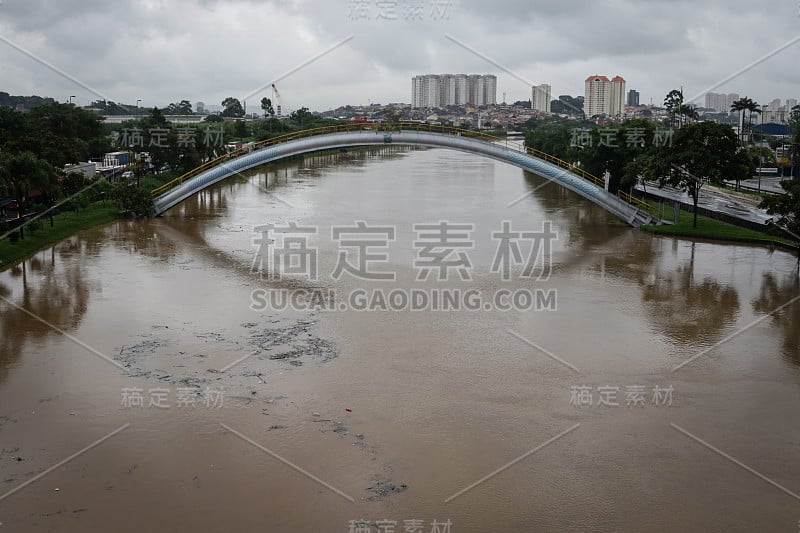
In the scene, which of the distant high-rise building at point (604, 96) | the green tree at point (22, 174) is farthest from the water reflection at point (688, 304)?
the distant high-rise building at point (604, 96)

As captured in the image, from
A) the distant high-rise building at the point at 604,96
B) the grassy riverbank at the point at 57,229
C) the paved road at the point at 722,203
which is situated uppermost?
the distant high-rise building at the point at 604,96

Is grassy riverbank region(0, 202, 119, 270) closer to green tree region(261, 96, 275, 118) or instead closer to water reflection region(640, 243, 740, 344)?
water reflection region(640, 243, 740, 344)

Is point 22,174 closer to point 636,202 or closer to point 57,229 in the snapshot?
point 57,229

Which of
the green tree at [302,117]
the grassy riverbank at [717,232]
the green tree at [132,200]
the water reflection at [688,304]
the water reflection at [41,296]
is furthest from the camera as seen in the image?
the green tree at [302,117]

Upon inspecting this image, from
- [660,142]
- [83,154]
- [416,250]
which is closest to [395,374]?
[416,250]

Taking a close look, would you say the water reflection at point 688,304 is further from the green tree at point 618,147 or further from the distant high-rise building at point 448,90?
the distant high-rise building at point 448,90
